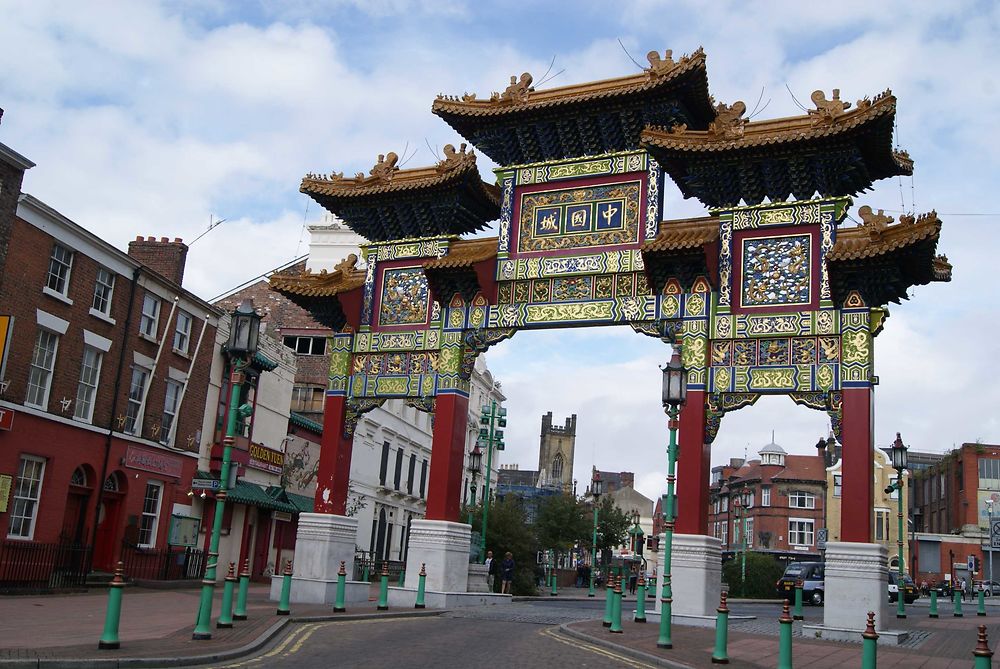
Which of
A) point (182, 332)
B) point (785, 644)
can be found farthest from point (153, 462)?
point (785, 644)

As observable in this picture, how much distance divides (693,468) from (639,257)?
5.64 m

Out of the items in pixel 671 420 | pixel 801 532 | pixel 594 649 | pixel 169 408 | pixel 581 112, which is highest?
pixel 581 112

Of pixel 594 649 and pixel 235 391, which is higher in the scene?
pixel 235 391

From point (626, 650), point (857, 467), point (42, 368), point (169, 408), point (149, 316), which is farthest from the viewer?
point (169, 408)

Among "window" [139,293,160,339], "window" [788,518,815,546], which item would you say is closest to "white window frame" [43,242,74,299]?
"window" [139,293,160,339]

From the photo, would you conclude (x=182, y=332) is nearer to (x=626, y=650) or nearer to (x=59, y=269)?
(x=59, y=269)

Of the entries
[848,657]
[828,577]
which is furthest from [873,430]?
[848,657]

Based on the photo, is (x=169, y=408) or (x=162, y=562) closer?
(x=162, y=562)

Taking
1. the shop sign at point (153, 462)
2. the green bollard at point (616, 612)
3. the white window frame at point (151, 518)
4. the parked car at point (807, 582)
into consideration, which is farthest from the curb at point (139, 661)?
the parked car at point (807, 582)

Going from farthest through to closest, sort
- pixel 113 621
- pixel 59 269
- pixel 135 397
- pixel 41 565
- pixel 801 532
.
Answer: pixel 801 532 → pixel 135 397 → pixel 59 269 → pixel 41 565 → pixel 113 621

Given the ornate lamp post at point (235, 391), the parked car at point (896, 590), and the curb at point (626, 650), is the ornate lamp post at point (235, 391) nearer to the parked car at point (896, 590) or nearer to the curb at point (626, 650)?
the curb at point (626, 650)

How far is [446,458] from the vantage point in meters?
26.5

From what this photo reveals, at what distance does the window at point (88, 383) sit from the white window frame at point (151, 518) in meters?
4.12

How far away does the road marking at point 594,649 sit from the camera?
1499 centimetres
